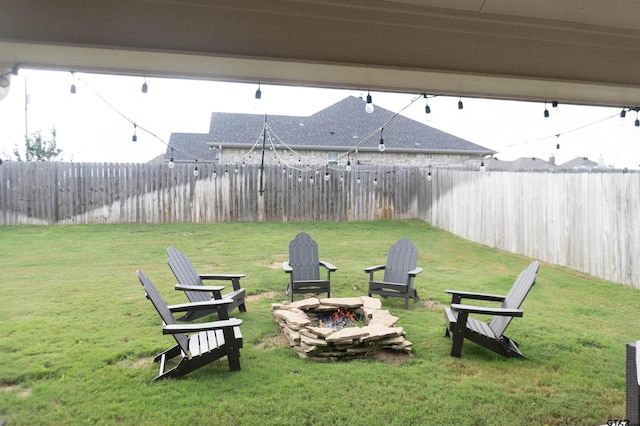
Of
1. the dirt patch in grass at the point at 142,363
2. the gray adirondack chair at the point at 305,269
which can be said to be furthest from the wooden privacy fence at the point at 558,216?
the dirt patch in grass at the point at 142,363

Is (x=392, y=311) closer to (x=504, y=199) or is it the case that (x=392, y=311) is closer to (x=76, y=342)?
(x=76, y=342)

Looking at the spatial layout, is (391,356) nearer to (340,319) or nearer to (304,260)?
(340,319)

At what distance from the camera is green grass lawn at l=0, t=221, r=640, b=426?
293 cm

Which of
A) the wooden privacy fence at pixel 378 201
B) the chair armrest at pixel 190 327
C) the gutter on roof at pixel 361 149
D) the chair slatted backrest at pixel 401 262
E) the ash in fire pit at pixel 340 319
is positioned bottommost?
the ash in fire pit at pixel 340 319

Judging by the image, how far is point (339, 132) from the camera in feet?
52.0

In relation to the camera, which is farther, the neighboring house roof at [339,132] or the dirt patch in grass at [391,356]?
the neighboring house roof at [339,132]

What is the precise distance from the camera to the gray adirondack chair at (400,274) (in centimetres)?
562

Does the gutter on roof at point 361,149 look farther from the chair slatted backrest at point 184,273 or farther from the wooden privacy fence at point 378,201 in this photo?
the chair slatted backrest at point 184,273

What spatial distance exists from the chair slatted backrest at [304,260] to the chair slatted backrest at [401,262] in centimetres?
104

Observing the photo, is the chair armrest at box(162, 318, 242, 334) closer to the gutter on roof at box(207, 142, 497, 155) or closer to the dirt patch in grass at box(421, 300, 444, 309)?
the dirt patch in grass at box(421, 300, 444, 309)

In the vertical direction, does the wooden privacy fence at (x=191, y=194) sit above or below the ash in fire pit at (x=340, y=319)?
Result: above

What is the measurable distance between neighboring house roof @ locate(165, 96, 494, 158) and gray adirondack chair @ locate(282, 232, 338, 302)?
9049 millimetres

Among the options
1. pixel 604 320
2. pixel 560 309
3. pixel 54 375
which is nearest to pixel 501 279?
pixel 560 309

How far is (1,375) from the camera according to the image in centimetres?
344
